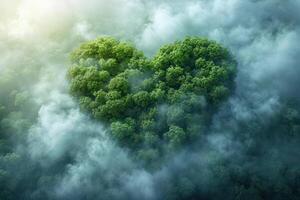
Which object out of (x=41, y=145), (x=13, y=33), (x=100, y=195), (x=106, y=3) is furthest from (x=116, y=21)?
(x=100, y=195)

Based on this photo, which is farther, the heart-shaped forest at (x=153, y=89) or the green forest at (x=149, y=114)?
the heart-shaped forest at (x=153, y=89)

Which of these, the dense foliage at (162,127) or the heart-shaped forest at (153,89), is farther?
the heart-shaped forest at (153,89)

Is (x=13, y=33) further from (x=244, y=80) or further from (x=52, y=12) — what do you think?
(x=244, y=80)

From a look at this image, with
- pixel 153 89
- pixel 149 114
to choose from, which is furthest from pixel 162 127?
pixel 153 89

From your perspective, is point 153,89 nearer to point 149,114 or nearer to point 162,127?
point 149,114

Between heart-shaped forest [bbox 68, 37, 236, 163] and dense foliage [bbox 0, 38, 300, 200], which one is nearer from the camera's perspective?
dense foliage [bbox 0, 38, 300, 200]

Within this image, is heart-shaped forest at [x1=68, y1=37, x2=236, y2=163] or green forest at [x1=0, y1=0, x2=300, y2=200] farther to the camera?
heart-shaped forest at [x1=68, y1=37, x2=236, y2=163]

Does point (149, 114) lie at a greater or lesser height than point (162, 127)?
greater

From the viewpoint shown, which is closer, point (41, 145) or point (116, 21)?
point (41, 145)
